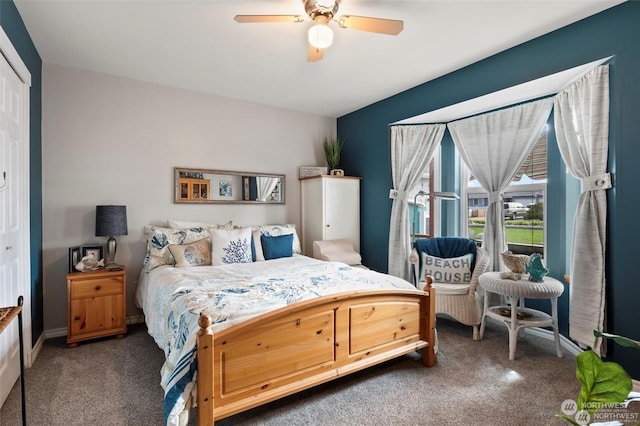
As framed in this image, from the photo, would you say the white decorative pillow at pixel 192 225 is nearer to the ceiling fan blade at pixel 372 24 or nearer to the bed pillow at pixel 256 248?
the bed pillow at pixel 256 248

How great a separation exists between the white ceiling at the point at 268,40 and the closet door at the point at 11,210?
628 millimetres

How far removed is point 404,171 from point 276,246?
1.81 metres

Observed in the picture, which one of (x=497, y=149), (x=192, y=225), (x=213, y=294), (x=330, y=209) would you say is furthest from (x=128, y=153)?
(x=497, y=149)

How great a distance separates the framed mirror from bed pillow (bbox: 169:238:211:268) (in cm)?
72

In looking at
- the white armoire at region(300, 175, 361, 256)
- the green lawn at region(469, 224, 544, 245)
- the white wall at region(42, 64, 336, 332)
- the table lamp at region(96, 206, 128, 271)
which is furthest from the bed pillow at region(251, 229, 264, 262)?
the green lawn at region(469, 224, 544, 245)

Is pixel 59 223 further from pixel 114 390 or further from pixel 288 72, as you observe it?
pixel 288 72

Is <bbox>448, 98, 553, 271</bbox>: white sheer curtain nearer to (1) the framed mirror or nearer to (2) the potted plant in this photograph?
(2) the potted plant

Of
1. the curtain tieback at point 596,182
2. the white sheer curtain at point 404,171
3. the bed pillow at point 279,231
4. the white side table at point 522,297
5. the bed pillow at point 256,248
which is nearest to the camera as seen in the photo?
the curtain tieback at point 596,182

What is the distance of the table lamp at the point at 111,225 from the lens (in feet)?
9.91

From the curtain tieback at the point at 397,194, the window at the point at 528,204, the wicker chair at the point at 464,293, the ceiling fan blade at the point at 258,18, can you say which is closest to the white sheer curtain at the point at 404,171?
the curtain tieback at the point at 397,194

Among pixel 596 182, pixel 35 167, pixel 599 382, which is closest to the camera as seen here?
pixel 599 382

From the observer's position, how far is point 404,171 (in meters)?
4.09

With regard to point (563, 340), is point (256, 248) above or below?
above

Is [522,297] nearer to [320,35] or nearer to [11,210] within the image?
[320,35]
